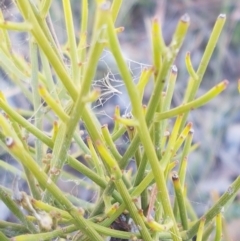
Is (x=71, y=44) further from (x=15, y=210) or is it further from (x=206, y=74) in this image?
(x=206, y=74)

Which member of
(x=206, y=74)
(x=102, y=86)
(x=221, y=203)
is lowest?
(x=206, y=74)

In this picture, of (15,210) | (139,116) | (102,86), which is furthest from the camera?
(102,86)

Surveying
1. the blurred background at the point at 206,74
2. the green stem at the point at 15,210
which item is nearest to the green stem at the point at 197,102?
the green stem at the point at 15,210

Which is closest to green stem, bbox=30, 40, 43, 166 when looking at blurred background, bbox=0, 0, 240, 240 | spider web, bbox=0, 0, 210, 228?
spider web, bbox=0, 0, 210, 228

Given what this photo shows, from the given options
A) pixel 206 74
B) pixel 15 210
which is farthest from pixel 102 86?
pixel 206 74

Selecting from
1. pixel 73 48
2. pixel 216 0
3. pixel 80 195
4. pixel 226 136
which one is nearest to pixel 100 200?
pixel 73 48

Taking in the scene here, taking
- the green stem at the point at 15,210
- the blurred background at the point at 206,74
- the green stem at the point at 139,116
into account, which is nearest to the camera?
the green stem at the point at 139,116

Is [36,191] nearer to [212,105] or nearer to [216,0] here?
[212,105]

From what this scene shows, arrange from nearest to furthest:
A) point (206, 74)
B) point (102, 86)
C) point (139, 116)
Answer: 1. point (139, 116)
2. point (102, 86)
3. point (206, 74)

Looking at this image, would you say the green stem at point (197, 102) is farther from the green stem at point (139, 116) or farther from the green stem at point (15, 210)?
the green stem at point (15, 210)

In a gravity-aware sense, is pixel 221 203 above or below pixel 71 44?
below
